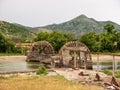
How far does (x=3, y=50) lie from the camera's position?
27.5 meters

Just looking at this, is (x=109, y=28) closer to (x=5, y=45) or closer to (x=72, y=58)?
(x=5, y=45)

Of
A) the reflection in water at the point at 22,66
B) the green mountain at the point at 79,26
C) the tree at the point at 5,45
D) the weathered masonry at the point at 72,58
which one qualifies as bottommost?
the reflection in water at the point at 22,66

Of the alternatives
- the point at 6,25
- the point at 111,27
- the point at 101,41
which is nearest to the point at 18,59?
the point at 101,41

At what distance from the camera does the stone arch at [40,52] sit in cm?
2244

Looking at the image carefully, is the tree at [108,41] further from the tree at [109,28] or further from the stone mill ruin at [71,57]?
the stone mill ruin at [71,57]

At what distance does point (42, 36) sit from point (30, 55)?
6625mm

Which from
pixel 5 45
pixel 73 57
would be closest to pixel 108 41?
pixel 5 45

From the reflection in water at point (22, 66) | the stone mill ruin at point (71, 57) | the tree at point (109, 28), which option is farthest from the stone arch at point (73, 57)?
the tree at point (109, 28)

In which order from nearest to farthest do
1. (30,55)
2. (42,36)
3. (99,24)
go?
1. (30,55)
2. (42,36)
3. (99,24)

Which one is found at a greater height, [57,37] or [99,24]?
[99,24]

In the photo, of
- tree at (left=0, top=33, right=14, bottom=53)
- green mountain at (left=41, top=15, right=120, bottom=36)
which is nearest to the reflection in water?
tree at (left=0, top=33, right=14, bottom=53)

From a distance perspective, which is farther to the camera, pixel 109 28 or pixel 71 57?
pixel 109 28

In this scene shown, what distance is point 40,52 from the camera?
76.8 ft

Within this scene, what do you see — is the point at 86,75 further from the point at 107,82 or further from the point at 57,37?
the point at 57,37
